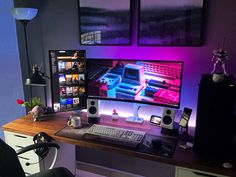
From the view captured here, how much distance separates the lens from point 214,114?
131cm

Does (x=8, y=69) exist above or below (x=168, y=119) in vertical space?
above

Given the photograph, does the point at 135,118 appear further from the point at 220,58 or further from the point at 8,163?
the point at 8,163

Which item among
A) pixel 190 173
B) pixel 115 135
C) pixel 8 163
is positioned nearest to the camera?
pixel 8 163

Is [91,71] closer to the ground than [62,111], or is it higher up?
higher up

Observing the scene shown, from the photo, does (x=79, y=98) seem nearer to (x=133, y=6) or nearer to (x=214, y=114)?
(x=133, y=6)

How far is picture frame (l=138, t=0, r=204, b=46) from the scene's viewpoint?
168 centimetres

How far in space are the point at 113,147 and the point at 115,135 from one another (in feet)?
0.46

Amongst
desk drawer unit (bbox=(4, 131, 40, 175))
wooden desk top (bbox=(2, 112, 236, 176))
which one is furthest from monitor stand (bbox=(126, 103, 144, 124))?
desk drawer unit (bbox=(4, 131, 40, 175))

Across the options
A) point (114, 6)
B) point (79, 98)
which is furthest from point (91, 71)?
point (114, 6)

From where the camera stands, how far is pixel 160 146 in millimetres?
1497

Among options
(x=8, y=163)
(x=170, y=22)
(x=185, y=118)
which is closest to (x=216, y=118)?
(x=185, y=118)

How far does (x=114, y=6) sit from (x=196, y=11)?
657mm

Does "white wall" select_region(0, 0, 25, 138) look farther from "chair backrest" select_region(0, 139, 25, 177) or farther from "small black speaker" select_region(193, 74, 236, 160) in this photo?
"small black speaker" select_region(193, 74, 236, 160)

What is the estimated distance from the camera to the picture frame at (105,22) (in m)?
1.89
